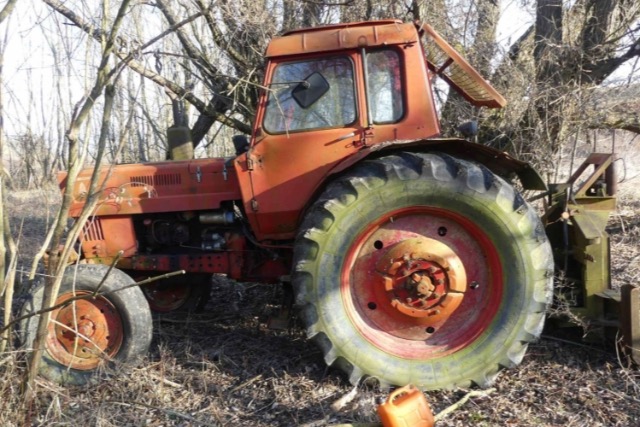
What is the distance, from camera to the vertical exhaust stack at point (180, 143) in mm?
4828

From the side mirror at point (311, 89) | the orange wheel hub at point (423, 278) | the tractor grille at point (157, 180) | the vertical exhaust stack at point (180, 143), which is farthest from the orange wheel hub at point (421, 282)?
the vertical exhaust stack at point (180, 143)

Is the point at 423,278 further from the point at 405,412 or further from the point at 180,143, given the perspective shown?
the point at 180,143

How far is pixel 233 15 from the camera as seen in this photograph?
6.53 metres

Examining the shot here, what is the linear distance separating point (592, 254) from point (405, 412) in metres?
1.66

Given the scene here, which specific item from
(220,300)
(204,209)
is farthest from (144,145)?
(204,209)

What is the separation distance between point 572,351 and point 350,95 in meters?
2.14

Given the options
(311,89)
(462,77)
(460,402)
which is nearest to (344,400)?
(460,402)

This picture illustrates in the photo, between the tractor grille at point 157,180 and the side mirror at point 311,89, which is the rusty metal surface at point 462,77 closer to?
the side mirror at point 311,89

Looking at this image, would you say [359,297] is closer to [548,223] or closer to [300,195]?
[300,195]

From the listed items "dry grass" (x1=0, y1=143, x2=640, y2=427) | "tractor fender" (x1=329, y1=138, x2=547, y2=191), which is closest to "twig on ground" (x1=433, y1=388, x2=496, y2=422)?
"dry grass" (x1=0, y1=143, x2=640, y2=427)

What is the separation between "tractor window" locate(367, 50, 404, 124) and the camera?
141 inches

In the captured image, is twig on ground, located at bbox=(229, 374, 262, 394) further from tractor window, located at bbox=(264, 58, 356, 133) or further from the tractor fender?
tractor window, located at bbox=(264, 58, 356, 133)

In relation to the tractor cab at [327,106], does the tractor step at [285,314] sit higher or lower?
lower

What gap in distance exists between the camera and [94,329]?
3.72 m
